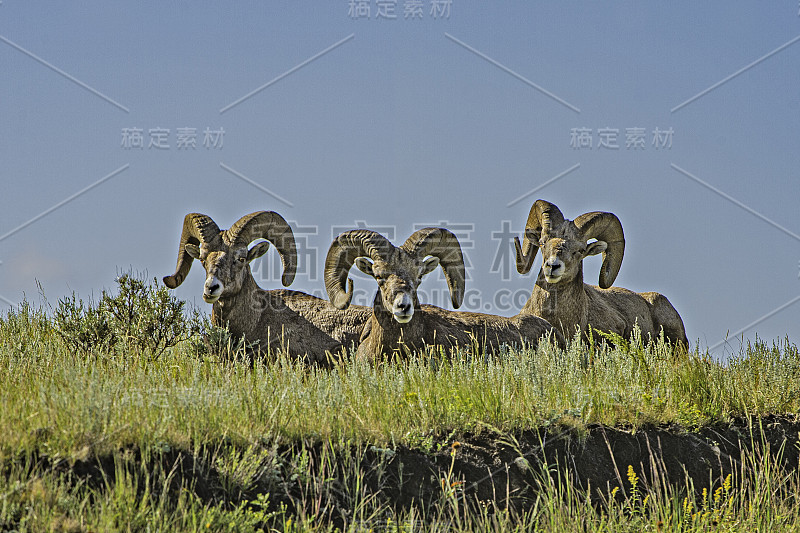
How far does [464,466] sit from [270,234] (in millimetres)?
5901

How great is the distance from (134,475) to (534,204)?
8.94m

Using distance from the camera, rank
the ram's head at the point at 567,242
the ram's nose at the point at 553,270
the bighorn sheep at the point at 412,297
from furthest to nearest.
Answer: the ram's head at the point at 567,242, the ram's nose at the point at 553,270, the bighorn sheep at the point at 412,297

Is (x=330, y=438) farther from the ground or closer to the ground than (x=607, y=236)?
closer to the ground

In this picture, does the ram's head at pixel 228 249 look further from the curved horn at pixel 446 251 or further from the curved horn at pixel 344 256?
the curved horn at pixel 446 251

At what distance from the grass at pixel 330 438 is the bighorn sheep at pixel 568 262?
3430mm

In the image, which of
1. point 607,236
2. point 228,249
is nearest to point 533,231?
point 607,236

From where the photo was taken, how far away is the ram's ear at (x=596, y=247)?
13461mm

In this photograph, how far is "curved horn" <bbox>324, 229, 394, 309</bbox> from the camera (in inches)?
450

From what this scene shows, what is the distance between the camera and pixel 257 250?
12.1m

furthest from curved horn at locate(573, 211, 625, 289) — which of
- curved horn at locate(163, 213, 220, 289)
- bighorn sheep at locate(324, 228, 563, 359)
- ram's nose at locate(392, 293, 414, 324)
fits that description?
curved horn at locate(163, 213, 220, 289)

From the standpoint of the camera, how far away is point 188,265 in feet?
41.6

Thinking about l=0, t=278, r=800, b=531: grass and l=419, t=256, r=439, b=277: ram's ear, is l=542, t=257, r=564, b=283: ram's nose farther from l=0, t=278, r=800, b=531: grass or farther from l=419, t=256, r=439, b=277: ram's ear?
l=0, t=278, r=800, b=531: grass

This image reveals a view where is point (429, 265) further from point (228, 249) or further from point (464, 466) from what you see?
point (464, 466)

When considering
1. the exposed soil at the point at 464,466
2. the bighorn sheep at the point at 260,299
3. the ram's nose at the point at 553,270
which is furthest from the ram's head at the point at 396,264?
the exposed soil at the point at 464,466
